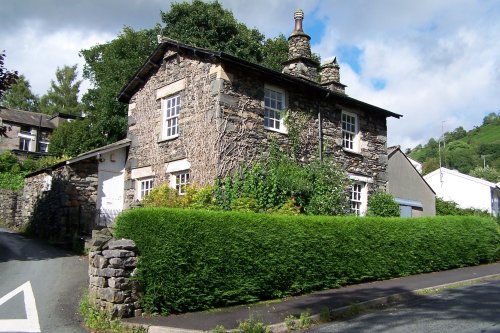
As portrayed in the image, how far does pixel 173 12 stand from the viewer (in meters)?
27.6

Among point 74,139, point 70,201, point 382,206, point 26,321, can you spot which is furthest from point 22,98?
point 26,321

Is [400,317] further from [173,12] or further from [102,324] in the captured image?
[173,12]

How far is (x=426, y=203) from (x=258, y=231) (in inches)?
707

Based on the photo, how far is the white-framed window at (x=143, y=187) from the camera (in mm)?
16406

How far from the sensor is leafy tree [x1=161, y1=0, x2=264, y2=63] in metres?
27.0

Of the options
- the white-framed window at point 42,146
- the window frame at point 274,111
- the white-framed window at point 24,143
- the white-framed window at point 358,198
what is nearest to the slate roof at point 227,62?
the window frame at point 274,111

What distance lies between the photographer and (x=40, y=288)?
10.3 m

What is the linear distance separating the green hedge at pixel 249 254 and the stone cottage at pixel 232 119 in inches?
160

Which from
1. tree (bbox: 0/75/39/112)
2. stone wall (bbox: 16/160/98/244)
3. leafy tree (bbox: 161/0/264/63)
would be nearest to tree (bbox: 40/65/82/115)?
tree (bbox: 0/75/39/112)

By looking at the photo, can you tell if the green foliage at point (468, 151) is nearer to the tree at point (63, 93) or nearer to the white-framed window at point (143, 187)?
the tree at point (63, 93)

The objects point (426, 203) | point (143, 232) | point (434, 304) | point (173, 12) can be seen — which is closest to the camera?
point (143, 232)

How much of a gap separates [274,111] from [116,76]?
597 inches

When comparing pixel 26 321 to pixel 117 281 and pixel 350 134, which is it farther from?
pixel 350 134

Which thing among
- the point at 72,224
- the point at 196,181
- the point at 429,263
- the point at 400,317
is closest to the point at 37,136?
the point at 72,224
